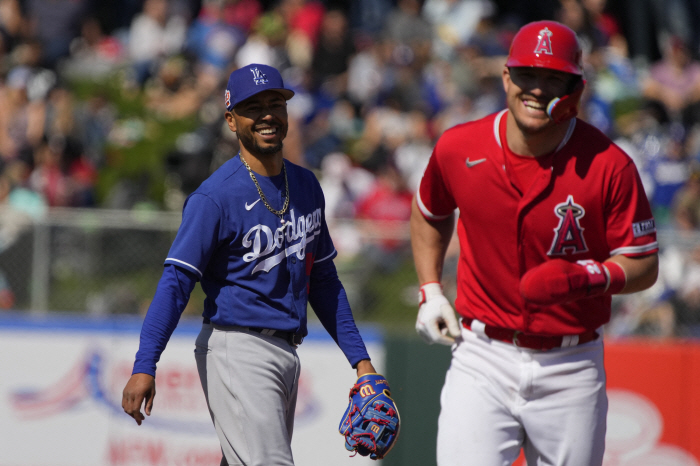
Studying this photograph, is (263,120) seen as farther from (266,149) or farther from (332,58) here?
(332,58)

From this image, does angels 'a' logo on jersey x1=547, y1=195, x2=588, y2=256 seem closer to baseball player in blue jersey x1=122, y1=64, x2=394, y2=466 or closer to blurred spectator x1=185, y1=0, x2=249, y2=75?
baseball player in blue jersey x1=122, y1=64, x2=394, y2=466

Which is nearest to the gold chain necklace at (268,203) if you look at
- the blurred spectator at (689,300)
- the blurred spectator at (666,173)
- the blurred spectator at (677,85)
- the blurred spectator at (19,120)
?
the blurred spectator at (689,300)

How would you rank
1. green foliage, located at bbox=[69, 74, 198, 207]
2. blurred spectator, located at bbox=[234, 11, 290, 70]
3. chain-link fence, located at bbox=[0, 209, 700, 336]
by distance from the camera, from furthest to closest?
blurred spectator, located at bbox=[234, 11, 290, 70] < green foliage, located at bbox=[69, 74, 198, 207] < chain-link fence, located at bbox=[0, 209, 700, 336]

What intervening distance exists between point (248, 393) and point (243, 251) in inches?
24.4

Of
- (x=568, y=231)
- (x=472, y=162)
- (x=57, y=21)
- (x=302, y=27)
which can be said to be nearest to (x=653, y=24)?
(x=302, y=27)

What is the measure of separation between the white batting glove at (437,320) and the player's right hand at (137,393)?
4.28ft

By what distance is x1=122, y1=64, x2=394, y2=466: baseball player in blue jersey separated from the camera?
383 centimetres

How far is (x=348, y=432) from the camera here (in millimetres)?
3957

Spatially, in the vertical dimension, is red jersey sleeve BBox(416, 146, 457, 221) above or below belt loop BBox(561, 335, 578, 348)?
above

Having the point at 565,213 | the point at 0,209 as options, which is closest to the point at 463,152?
the point at 565,213

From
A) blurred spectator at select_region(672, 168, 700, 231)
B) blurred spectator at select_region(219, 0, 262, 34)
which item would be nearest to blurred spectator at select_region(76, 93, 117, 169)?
blurred spectator at select_region(219, 0, 262, 34)

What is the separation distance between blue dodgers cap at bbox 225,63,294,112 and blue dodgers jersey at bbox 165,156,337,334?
0.31m

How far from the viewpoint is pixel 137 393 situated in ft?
11.8

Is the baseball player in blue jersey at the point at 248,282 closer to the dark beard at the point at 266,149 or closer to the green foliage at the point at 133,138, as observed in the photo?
the dark beard at the point at 266,149
